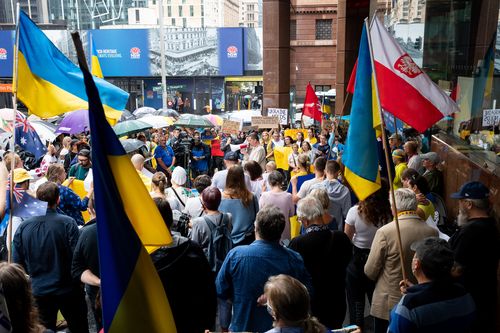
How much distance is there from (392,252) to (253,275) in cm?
127

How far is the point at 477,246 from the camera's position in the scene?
4414 mm

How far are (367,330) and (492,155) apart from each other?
10.6 ft

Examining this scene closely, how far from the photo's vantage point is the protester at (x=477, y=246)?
4.41m

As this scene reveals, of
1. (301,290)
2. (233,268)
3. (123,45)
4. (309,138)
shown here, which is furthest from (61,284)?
(123,45)

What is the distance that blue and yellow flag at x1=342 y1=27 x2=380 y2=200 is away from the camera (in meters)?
4.62

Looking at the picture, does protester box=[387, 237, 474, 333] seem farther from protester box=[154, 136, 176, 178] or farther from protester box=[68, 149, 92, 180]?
protester box=[154, 136, 176, 178]

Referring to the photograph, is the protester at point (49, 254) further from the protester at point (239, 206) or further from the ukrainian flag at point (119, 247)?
the ukrainian flag at point (119, 247)

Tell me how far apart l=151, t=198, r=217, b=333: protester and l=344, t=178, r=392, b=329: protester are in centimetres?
179

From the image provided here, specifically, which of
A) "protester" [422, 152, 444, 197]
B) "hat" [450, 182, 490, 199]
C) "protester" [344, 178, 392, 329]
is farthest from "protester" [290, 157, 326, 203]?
"protester" [422, 152, 444, 197]

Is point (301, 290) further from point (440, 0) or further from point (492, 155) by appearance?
point (440, 0)

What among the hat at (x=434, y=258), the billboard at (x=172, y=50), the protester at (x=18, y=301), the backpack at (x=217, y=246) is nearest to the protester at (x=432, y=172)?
the backpack at (x=217, y=246)

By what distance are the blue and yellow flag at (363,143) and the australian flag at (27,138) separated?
9.03 meters

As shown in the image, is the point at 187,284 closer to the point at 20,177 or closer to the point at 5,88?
the point at 20,177

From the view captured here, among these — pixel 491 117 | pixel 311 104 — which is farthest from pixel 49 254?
pixel 311 104
